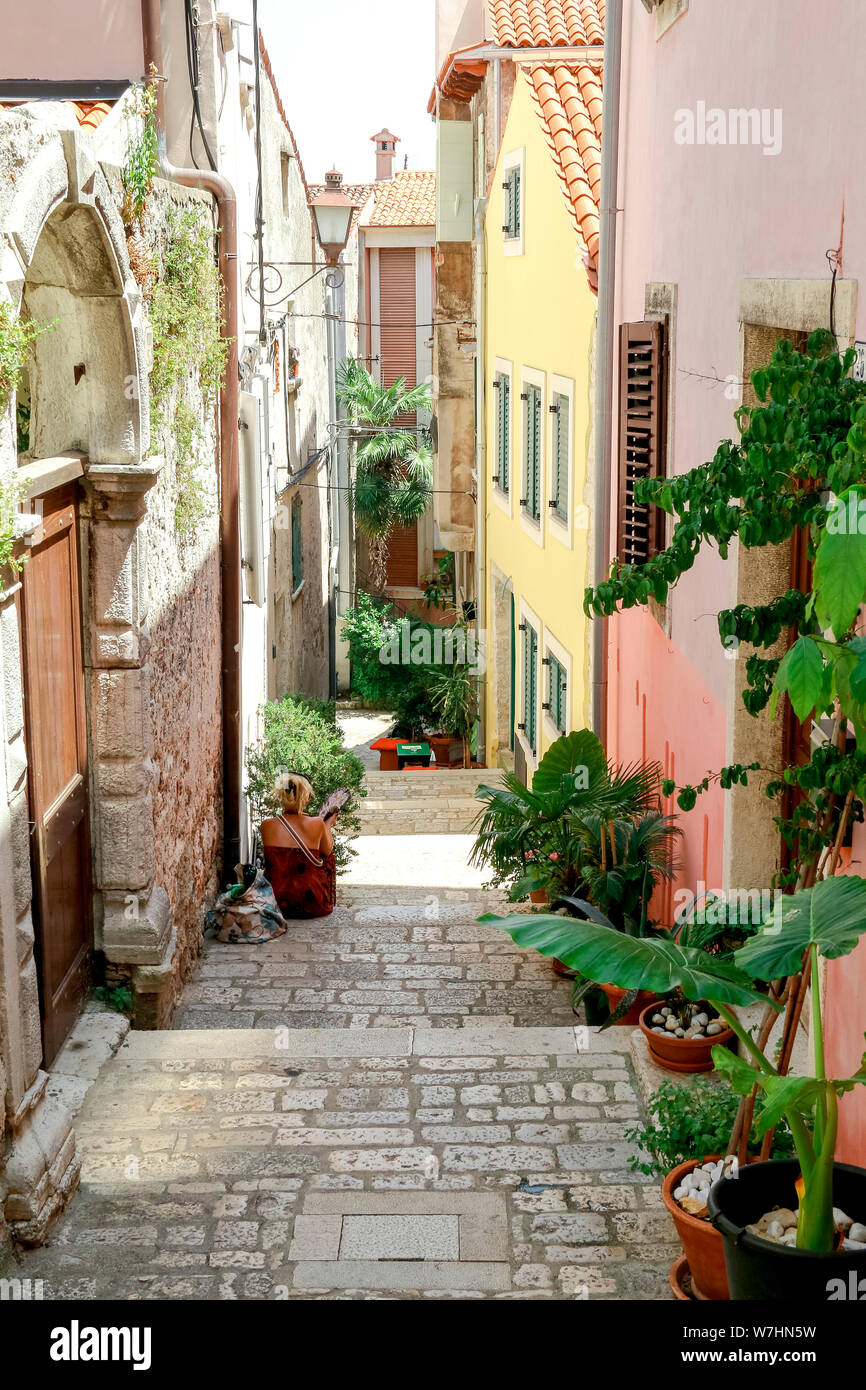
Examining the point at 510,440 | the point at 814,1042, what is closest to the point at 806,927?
the point at 814,1042

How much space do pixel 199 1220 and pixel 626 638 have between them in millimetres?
5822

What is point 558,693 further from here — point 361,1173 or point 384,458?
point 384,458

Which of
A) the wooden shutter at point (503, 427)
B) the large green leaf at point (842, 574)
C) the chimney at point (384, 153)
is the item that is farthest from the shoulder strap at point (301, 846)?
the chimney at point (384, 153)

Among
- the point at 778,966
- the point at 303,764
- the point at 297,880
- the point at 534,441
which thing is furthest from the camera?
the point at 534,441

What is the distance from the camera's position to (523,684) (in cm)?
1527

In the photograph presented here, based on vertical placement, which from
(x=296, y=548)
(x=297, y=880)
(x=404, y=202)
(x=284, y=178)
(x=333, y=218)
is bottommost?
(x=297, y=880)

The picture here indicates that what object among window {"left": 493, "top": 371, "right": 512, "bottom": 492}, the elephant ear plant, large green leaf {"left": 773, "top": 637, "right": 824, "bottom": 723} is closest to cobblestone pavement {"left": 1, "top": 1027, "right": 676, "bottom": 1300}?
the elephant ear plant

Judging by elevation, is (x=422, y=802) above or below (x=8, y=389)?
below

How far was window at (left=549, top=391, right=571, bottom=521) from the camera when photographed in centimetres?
1193

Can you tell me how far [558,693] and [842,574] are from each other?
9.81 m

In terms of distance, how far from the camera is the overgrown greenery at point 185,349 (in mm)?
7250

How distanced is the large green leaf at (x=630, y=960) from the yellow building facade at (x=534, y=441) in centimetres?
719

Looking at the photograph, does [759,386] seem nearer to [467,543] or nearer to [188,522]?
[188,522]
